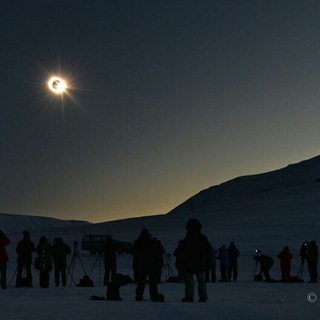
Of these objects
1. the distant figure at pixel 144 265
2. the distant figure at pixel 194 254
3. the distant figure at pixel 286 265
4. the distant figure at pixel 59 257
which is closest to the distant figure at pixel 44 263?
the distant figure at pixel 59 257

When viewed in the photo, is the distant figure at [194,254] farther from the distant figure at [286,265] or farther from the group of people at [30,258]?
the distant figure at [286,265]

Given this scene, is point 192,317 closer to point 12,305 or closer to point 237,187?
point 12,305

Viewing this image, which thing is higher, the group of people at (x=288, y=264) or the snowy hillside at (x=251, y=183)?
the snowy hillside at (x=251, y=183)

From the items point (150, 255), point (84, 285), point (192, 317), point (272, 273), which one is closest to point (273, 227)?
point (272, 273)

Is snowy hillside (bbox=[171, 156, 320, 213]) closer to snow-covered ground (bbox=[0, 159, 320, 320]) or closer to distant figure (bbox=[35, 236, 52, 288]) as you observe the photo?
snow-covered ground (bbox=[0, 159, 320, 320])

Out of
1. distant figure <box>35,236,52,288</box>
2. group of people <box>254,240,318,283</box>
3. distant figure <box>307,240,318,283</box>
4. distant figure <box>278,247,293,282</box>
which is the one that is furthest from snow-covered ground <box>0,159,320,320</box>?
distant figure <box>307,240,318,283</box>
